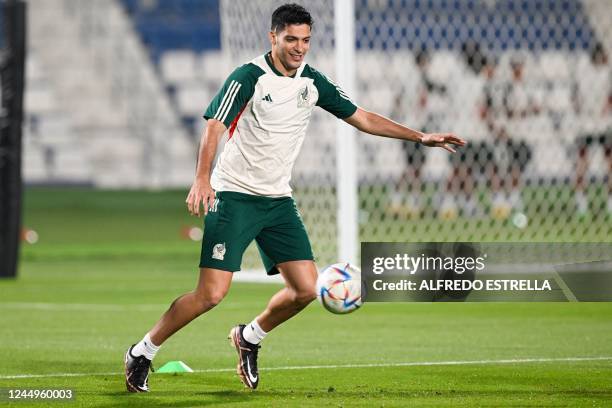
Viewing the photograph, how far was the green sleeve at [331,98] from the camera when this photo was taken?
6.72m

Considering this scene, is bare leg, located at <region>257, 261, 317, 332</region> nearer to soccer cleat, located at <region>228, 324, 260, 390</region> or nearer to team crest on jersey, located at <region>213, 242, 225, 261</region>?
soccer cleat, located at <region>228, 324, 260, 390</region>

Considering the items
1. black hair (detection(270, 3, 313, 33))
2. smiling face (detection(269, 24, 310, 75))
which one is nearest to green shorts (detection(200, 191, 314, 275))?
smiling face (detection(269, 24, 310, 75))

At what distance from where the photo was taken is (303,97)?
21.6ft

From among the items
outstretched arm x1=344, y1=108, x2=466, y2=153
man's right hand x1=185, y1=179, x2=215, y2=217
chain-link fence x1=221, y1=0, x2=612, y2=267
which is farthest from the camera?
chain-link fence x1=221, y1=0, x2=612, y2=267

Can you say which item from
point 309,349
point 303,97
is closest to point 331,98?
point 303,97

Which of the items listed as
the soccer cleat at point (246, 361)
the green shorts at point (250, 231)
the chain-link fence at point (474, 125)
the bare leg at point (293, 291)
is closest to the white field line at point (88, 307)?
the chain-link fence at point (474, 125)

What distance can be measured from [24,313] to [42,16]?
19455 millimetres

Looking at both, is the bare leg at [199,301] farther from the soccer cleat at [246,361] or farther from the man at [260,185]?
the soccer cleat at [246,361]

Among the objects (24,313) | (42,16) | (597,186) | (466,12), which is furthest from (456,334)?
(42,16)

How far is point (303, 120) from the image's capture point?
6598 mm

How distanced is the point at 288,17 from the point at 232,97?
1.60ft

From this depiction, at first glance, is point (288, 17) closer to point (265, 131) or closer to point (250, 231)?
point (265, 131)

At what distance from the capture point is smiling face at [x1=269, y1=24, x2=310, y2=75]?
6348 mm

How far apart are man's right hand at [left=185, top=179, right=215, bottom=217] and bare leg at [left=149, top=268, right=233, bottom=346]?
1.54 ft
